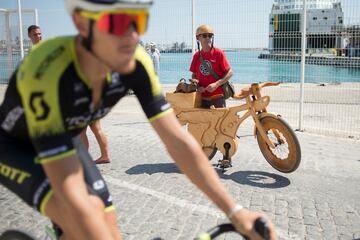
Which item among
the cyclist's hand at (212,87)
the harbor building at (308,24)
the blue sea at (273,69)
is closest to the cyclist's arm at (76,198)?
the cyclist's hand at (212,87)

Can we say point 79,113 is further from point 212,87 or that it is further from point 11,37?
point 11,37

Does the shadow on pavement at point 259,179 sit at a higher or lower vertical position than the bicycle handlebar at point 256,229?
lower

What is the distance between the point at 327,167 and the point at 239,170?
1.32 m

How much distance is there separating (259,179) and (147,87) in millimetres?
3962

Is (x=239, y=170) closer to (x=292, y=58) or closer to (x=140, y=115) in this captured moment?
(x=292, y=58)

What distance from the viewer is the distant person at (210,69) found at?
20.7ft

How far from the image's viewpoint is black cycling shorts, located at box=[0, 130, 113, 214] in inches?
75.1

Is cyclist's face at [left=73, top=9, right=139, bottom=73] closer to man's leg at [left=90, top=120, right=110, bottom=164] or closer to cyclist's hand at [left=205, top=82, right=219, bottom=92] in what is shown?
cyclist's hand at [left=205, top=82, right=219, bottom=92]

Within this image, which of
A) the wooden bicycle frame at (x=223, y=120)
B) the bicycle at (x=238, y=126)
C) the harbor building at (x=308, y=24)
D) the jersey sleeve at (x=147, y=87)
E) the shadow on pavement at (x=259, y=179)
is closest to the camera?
the jersey sleeve at (x=147, y=87)

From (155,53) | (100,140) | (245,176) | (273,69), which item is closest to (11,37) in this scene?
(155,53)

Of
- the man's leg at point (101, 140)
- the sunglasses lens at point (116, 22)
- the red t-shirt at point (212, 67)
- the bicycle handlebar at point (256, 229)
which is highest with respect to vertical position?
the sunglasses lens at point (116, 22)

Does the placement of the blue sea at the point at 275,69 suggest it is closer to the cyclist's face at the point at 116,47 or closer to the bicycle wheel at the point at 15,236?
the bicycle wheel at the point at 15,236

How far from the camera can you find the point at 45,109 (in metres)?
1.63

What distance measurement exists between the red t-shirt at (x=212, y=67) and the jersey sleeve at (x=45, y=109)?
482 centimetres
